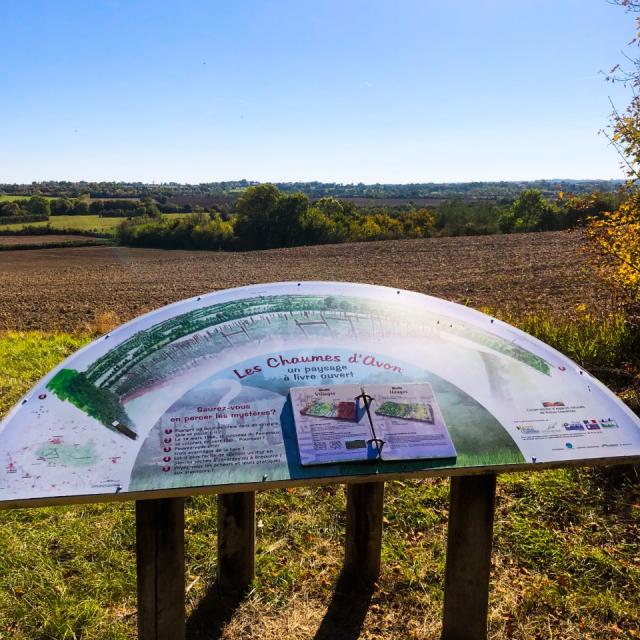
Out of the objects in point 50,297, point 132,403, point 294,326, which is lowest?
point 50,297

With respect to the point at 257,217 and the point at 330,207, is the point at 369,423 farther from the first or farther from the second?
the point at 330,207

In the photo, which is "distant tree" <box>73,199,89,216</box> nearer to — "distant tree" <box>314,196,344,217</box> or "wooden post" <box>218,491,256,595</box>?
"distant tree" <box>314,196,344,217</box>

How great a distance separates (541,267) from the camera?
2652 centimetres

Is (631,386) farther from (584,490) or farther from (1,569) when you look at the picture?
(1,569)

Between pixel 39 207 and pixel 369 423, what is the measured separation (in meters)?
79.8

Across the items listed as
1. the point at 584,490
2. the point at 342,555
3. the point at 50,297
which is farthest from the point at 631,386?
the point at 50,297

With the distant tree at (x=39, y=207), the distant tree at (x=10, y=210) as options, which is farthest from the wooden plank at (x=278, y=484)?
the distant tree at (x=39, y=207)

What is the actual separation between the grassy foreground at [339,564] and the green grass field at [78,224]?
197ft

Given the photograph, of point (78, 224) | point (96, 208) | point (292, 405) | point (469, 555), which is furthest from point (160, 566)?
point (96, 208)

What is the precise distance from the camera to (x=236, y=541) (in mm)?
3871

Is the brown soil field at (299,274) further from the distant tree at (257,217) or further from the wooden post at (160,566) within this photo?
the wooden post at (160,566)

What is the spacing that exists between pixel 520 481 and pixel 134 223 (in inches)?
2381

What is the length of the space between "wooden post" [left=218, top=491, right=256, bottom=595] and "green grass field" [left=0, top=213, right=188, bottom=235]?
6089 centimetres

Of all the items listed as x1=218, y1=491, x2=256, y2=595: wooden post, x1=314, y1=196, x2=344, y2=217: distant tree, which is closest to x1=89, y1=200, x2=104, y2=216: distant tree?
x1=314, y1=196, x2=344, y2=217: distant tree
